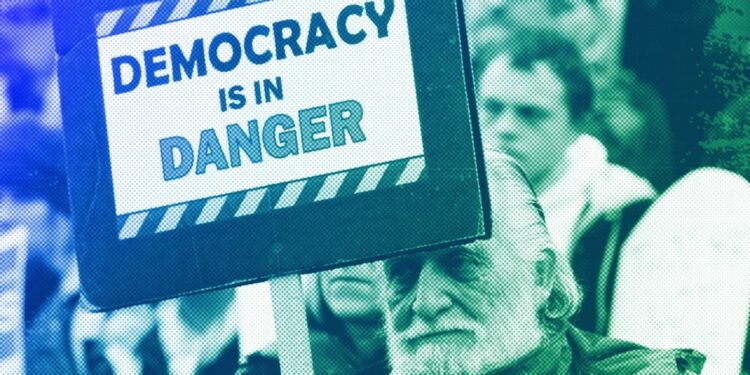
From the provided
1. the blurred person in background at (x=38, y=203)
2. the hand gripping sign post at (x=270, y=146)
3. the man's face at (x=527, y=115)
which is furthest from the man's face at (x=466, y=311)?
the blurred person in background at (x=38, y=203)

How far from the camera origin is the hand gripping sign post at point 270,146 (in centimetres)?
172

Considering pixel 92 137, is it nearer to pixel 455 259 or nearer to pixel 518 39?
pixel 455 259

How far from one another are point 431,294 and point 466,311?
0.09m

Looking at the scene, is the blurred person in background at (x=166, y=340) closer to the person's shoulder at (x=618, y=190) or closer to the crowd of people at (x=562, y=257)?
the crowd of people at (x=562, y=257)

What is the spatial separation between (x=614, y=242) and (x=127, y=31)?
1.21 m

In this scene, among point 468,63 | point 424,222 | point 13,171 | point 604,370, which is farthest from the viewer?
point 13,171

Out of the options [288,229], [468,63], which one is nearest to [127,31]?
[288,229]

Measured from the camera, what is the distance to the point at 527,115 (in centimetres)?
223

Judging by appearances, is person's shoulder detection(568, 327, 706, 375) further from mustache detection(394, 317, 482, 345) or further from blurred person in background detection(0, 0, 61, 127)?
blurred person in background detection(0, 0, 61, 127)

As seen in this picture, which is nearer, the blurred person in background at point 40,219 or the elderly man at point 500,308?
the elderly man at point 500,308

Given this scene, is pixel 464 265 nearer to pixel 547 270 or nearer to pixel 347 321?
pixel 547 270

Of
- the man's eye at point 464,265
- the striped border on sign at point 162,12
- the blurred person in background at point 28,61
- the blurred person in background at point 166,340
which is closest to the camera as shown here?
the striped border on sign at point 162,12

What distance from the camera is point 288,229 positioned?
5.67ft

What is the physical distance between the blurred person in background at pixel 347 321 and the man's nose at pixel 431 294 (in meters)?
0.10
